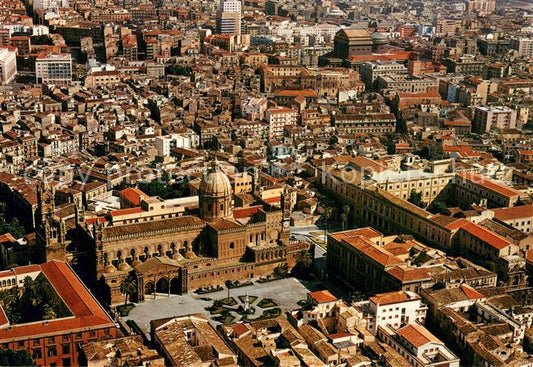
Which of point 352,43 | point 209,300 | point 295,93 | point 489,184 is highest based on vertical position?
point 352,43

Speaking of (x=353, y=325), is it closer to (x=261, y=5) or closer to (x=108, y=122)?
(x=108, y=122)

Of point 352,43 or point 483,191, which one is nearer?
point 483,191

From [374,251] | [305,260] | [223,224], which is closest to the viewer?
[374,251]

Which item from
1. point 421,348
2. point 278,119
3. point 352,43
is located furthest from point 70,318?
point 352,43

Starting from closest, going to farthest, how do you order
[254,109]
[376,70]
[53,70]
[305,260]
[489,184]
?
[305,260]
[489,184]
[254,109]
[53,70]
[376,70]

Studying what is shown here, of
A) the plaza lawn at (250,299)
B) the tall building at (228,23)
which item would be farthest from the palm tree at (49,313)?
the tall building at (228,23)

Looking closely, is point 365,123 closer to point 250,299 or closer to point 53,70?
point 250,299

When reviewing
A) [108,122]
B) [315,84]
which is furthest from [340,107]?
[108,122]
